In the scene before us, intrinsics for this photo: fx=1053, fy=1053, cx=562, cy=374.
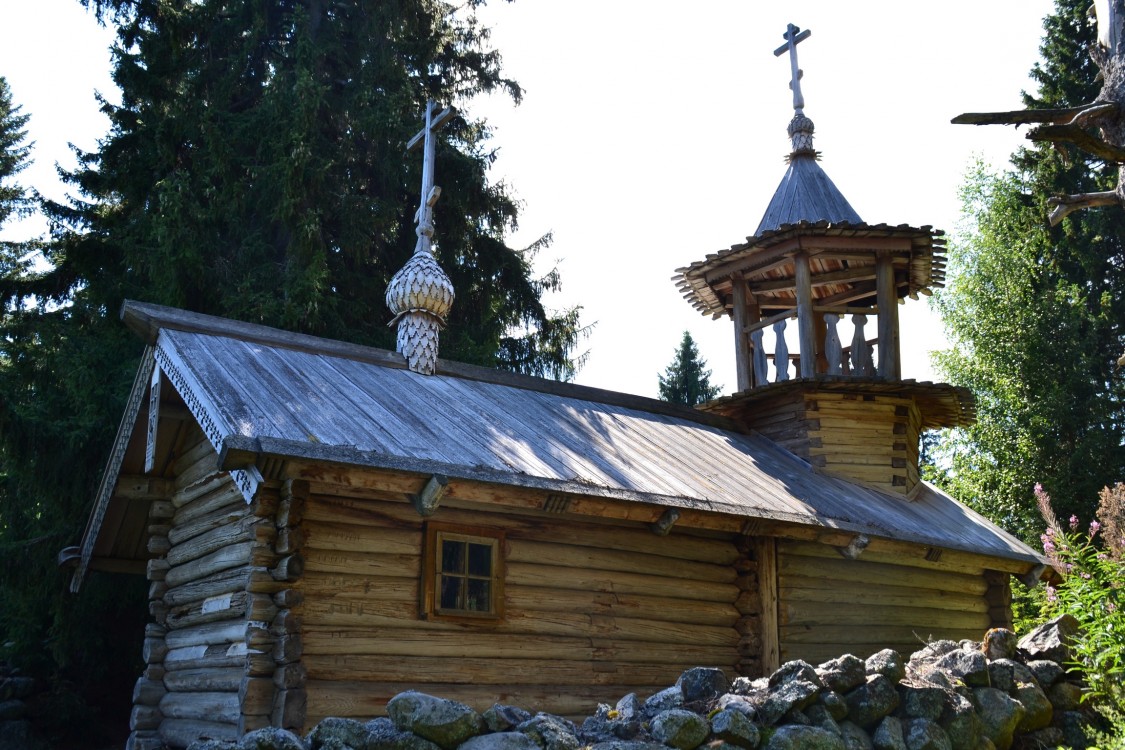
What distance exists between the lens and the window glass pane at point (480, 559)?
357 inches

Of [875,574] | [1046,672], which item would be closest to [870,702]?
[1046,672]

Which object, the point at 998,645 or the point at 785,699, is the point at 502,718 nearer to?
the point at 785,699

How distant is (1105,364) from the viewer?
24.8 metres

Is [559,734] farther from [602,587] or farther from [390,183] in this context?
[390,183]

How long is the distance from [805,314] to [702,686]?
8764 millimetres

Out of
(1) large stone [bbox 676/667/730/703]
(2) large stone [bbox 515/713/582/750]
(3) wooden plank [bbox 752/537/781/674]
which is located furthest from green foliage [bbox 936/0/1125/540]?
(2) large stone [bbox 515/713/582/750]

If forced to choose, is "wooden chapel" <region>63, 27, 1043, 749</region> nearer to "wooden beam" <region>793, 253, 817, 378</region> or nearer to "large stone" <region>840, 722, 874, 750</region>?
"wooden beam" <region>793, 253, 817, 378</region>

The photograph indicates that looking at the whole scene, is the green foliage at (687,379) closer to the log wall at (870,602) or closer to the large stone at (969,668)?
the log wall at (870,602)

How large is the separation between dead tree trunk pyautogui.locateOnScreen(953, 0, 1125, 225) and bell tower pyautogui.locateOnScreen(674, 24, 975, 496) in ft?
17.4

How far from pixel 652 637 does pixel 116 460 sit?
5.74 metres

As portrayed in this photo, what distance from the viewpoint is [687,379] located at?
42188mm

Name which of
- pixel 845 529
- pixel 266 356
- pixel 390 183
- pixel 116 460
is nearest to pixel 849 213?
pixel 845 529

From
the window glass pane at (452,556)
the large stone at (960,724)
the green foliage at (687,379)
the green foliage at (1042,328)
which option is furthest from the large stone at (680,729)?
the green foliage at (687,379)

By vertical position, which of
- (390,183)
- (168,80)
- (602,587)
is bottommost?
(602,587)
